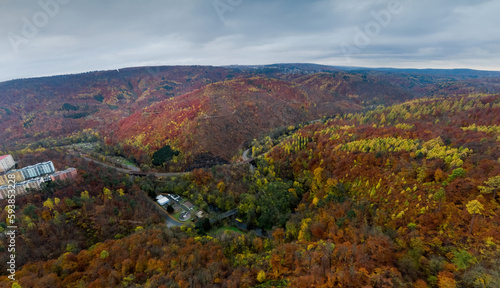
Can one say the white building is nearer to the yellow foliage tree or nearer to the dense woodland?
the dense woodland

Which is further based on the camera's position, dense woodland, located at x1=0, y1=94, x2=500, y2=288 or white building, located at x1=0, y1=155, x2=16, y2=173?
white building, located at x1=0, y1=155, x2=16, y2=173

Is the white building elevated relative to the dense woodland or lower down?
elevated

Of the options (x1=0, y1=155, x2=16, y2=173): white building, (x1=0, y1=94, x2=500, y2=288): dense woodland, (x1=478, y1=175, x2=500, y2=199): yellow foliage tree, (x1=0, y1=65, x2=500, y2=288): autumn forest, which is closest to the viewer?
(x1=0, y1=94, x2=500, y2=288): dense woodland

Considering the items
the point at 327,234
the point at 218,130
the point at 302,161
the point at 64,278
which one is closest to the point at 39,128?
the point at 218,130

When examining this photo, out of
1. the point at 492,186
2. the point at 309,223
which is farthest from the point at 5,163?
the point at 492,186

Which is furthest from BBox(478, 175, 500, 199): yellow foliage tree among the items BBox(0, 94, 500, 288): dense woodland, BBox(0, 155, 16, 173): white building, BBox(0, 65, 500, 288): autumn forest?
BBox(0, 155, 16, 173): white building

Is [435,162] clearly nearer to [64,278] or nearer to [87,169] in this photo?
[64,278]

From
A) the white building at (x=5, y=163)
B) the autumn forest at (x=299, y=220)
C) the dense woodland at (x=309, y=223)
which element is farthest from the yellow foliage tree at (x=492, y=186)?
the white building at (x=5, y=163)

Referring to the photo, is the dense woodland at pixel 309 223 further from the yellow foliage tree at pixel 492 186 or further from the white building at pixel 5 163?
the white building at pixel 5 163

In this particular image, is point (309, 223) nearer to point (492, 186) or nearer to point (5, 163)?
point (492, 186)
